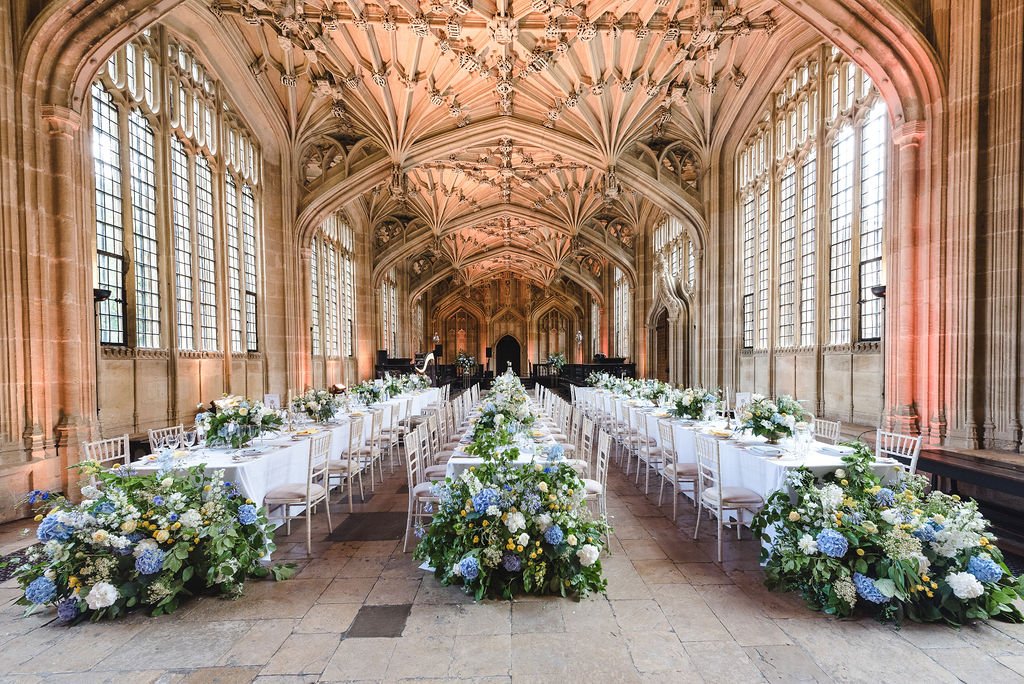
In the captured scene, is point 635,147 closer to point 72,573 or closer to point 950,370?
point 950,370

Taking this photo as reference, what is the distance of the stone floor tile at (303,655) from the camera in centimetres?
280

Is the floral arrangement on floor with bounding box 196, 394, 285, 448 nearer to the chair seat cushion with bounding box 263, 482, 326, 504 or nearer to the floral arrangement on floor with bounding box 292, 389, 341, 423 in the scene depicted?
the chair seat cushion with bounding box 263, 482, 326, 504

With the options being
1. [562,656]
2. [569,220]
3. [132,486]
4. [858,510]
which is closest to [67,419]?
[132,486]

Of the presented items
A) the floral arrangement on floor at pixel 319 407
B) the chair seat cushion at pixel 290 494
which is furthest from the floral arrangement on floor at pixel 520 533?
the floral arrangement on floor at pixel 319 407

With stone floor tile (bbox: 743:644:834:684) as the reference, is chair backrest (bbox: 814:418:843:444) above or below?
above

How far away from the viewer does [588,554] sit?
3.52 metres

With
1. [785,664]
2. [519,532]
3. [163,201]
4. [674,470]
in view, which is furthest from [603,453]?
[163,201]

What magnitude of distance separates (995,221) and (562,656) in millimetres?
7327

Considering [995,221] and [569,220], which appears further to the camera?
[569,220]

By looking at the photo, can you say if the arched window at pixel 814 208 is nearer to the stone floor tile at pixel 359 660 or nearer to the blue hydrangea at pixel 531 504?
the blue hydrangea at pixel 531 504

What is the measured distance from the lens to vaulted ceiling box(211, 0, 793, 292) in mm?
9547

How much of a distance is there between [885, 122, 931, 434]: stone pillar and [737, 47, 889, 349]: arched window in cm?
117

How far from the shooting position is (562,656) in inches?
115

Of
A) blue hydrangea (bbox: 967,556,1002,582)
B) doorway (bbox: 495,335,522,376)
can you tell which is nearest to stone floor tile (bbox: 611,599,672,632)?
blue hydrangea (bbox: 967,556,1002,582)
